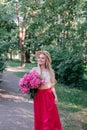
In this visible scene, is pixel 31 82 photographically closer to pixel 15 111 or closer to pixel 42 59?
pixel 42 59

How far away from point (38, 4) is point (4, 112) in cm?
390

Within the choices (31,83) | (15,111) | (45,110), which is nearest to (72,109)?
(15,111)

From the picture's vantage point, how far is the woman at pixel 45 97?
6.00 m

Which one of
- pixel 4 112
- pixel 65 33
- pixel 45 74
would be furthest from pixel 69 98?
pixel 45 74

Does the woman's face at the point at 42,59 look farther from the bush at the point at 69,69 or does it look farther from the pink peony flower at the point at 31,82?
the bush at the point at 69,69

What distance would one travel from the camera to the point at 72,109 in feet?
32.6

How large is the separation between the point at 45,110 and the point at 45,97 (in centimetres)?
27

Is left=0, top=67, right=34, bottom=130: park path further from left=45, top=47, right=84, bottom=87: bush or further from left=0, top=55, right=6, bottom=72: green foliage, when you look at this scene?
left=45, top=47, right=84, bottom=87: bush

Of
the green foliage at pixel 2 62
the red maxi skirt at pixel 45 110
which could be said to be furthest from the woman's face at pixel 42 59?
the green foliage at pixel 2 62

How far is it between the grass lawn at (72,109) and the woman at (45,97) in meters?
1.54

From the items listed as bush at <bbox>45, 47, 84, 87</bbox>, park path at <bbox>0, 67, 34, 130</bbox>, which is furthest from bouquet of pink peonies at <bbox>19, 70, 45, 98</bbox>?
bush at <bbox>45, 47, 84, 87</bbox>

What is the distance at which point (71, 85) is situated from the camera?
16.1 m

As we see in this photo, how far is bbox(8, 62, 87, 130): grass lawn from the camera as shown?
789 cm

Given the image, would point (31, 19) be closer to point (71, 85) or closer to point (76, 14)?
point (76, 14)
